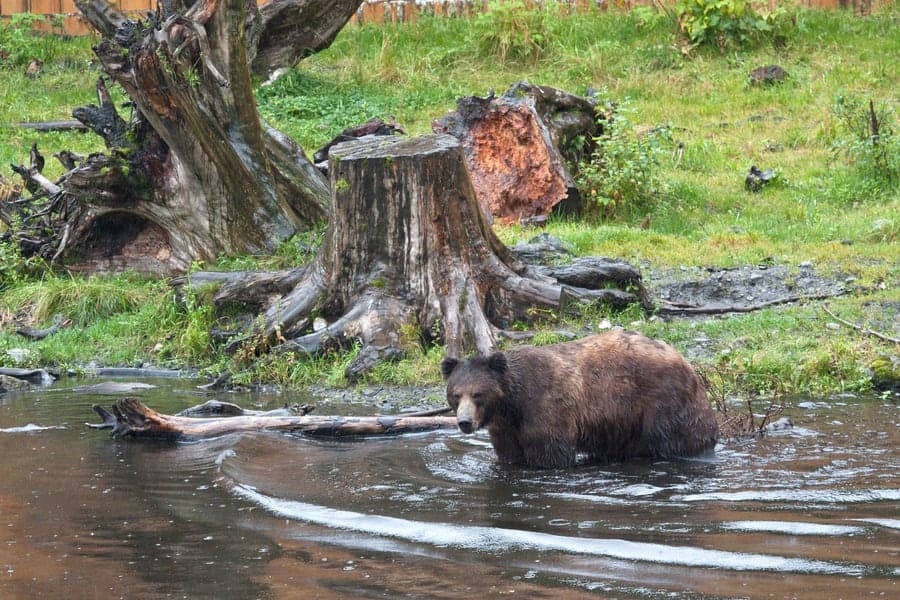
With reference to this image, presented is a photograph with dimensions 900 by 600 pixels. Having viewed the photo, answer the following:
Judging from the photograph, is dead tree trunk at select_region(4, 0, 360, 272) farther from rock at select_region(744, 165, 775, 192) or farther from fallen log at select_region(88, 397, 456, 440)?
rock at select_region(744, 165, 775, 192)

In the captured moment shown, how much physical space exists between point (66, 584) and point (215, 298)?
5919mm

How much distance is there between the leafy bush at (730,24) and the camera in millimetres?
19453

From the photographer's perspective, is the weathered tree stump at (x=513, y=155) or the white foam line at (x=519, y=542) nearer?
the white foam line at (x=519, y=542)

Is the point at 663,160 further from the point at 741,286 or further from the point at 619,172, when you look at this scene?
the point at 741,286

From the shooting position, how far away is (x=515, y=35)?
65.8ft

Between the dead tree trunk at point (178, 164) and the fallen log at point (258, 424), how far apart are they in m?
4.13

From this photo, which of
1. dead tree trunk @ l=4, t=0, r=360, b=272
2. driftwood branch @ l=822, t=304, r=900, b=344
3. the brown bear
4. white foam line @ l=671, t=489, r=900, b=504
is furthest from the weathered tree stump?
white foam line @ l=671, t=489, r=900, b=504

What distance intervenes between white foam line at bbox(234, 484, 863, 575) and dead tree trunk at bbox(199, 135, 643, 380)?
3.61 meters

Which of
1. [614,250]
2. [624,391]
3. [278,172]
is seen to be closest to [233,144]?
[278,172]

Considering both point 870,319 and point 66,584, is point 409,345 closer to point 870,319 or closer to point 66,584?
point 870,319

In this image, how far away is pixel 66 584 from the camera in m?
5.06

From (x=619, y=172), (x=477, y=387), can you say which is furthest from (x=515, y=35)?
(x=477, y=387)

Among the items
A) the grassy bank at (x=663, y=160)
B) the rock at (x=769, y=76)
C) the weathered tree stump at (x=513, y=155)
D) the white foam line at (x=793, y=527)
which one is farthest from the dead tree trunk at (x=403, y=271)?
the rock at (x=769, y=76)

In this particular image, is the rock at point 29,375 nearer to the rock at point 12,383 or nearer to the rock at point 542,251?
the rock at point 12,383
